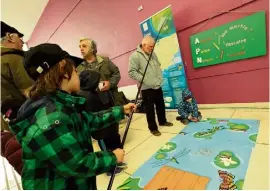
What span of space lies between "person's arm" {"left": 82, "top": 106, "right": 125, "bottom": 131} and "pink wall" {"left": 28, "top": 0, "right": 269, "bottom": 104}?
74.4 inches

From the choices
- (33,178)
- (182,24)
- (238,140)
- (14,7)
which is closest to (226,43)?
(182,24)

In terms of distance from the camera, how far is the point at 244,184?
1.16 meters

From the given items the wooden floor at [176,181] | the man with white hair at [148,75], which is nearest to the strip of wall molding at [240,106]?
the man with white hair at [148,75]

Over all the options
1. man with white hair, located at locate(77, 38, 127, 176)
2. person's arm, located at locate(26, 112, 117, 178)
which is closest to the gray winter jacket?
man with white hair, located at locate(77, 38, 127, 176)

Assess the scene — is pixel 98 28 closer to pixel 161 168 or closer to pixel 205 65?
pixel 205 65

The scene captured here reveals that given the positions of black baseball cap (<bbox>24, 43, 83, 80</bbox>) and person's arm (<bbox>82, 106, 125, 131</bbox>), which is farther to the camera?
person's arm (<bbox>82, 106, 125, 131</bbox>)

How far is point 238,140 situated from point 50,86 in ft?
5.23

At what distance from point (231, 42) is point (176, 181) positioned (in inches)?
69.8

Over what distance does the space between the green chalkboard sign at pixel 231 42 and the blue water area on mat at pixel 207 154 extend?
32.3 inches

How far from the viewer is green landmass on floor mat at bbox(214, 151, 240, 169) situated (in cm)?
136

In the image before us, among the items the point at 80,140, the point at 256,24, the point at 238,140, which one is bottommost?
the point at 238,140

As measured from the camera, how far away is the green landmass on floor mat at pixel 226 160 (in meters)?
1.36

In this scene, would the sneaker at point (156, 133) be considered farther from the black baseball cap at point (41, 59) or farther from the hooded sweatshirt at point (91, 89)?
the black baseball cap at point (41, 59)

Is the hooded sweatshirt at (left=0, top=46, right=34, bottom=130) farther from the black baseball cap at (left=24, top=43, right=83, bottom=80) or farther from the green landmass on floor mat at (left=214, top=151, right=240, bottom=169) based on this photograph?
the green landmass on floor mat at (left=214, top=151, right=240, bottom=169)
